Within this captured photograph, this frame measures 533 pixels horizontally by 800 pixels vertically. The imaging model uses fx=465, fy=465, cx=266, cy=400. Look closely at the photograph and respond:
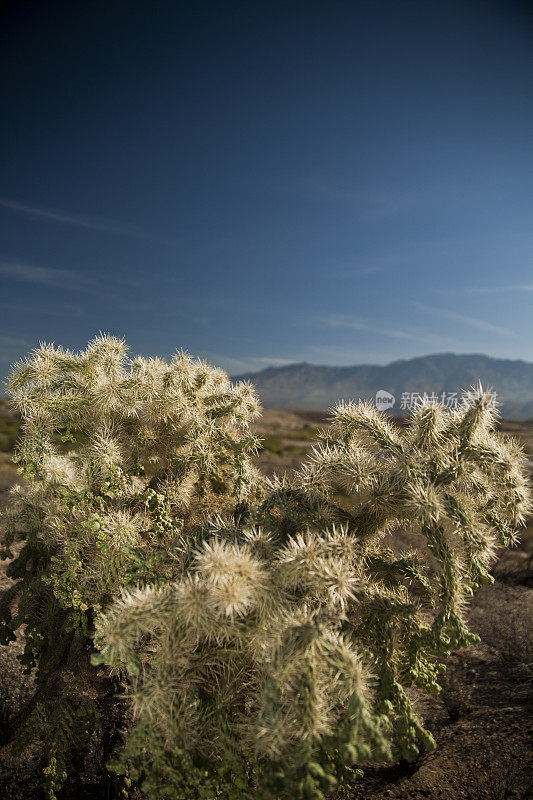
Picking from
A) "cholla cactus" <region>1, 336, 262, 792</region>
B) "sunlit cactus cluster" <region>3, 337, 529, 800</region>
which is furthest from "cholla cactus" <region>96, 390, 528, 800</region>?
"cholla cactus" <region>1, 336, 262, 792</region>

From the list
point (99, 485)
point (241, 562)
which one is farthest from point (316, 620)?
point (99, 485)

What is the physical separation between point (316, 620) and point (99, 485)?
193 cm

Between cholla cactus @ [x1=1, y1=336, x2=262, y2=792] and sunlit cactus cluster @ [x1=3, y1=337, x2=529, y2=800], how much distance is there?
0.02 meters

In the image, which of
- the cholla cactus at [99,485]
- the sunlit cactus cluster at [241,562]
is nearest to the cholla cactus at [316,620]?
the sunlit cactus cluster at [241,562]

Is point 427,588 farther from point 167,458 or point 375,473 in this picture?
point 167,458

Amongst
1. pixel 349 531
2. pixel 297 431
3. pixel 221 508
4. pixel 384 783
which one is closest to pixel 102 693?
pixel 221 508

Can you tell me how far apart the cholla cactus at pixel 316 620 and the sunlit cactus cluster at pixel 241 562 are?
13mm

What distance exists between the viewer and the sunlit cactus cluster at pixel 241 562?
2.32 m

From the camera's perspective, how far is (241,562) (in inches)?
91.8

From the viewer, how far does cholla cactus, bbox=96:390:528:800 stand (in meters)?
2.26

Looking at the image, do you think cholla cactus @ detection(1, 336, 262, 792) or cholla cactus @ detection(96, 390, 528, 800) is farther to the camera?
cholla cactus @ detection(1, 336, 262, 792)

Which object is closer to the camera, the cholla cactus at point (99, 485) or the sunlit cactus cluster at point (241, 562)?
the sunlit cactus cluster at point (241, 562)

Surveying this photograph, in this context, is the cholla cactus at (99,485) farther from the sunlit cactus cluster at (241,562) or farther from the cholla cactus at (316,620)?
the cholla cactus at (316,620)

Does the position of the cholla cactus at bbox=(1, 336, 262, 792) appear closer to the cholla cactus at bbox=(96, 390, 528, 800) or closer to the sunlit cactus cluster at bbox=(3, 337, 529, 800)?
the sunlit cactus cluster at bbox=(3, 337, 529, 800)
